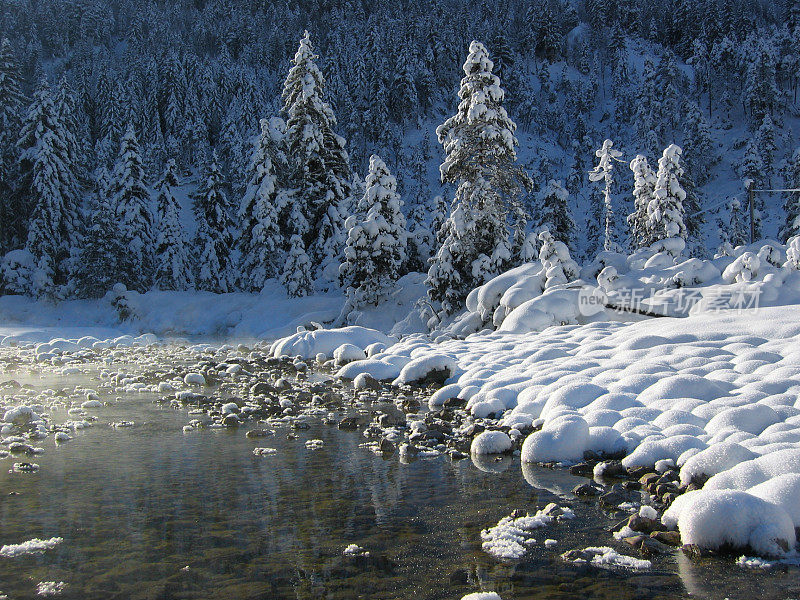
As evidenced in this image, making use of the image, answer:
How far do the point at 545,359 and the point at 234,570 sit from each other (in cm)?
1026

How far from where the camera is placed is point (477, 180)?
25125 millimetres

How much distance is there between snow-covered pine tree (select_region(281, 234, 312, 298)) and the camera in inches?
1344

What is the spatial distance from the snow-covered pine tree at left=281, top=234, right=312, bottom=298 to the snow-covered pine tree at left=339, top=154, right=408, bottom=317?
4.76 m

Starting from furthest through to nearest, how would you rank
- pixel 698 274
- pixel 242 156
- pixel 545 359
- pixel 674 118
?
1. pixel 674 118
2. pixel 242 156
3. pixel 698 274
4. pixel 545 359

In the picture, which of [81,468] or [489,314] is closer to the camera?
[81,468]

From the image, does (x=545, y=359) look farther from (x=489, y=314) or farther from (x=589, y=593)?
(x=589, y=593)

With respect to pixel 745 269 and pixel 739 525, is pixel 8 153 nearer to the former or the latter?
pixel 745 269

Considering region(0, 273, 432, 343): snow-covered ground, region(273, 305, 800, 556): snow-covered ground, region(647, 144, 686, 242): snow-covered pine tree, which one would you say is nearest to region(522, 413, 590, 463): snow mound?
region(273, 305, 800, 556): snow-covered ground

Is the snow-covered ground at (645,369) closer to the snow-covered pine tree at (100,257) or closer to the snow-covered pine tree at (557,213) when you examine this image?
the snow-covered pine tree at (100,257)

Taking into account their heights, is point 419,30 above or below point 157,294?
above

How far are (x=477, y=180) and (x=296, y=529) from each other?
66.4 ft

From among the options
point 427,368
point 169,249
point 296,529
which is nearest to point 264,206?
point 169,249

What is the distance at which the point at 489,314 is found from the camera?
74.0 feet

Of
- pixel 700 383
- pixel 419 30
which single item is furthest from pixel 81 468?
pixel 419 30
